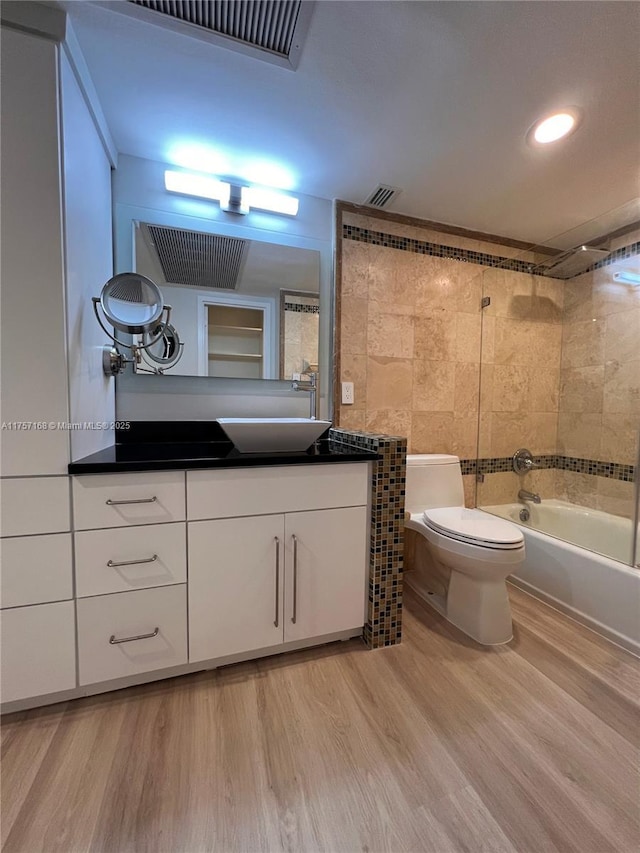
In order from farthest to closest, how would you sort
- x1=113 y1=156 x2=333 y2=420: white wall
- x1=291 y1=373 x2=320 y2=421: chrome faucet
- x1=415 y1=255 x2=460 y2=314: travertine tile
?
x1=415 y1=255 x2=460 y2=314: travertine tile, x1=291 y1=373 x2=320 y2=421: chrome faucet, x1=113 y1=156 x2=333 y2=420: white wall

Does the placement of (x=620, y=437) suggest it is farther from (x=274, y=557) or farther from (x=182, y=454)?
(x=182, y=454)

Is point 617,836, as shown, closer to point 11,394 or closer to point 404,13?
point 11,394

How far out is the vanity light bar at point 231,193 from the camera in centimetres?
159

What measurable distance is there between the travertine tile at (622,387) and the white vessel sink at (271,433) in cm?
186

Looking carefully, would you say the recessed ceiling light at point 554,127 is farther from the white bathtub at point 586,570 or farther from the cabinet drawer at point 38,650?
the cabinet drawer at point 38,650

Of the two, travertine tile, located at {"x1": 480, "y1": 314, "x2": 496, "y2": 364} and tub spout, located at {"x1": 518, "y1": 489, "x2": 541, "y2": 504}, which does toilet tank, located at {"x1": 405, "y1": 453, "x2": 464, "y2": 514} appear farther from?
travertine tile, located at {"x1": 480, "y1": 314, "x2": 496, "y2": 364}

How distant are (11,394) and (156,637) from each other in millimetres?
919

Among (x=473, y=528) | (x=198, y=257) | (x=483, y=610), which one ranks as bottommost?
(x=483, y=610)

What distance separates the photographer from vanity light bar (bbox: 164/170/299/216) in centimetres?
159

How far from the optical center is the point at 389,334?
1971mm

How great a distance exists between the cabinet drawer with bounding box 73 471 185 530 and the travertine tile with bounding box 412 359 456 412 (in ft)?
4.83

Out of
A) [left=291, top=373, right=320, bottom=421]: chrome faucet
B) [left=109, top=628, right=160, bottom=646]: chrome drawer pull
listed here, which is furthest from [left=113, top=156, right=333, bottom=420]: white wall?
[left=109, top=628, right=160, bottom=646]: chrome drawer pull

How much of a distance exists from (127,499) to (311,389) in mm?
1037

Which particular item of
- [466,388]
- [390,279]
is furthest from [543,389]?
[390,279]
